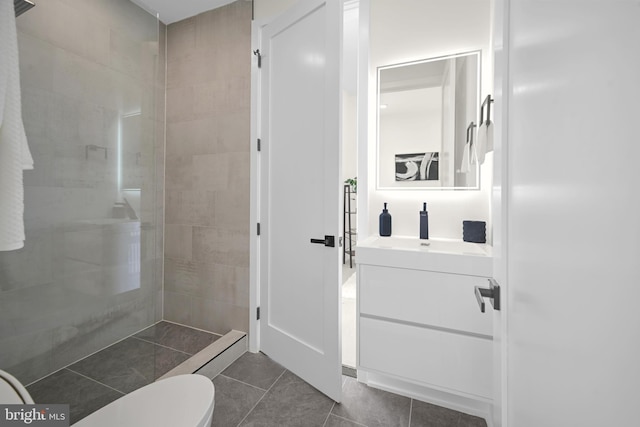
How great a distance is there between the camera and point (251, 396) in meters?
1.59

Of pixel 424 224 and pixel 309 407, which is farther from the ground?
pixel 424 224

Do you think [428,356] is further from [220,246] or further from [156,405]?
[220,246]

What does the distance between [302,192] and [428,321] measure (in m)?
1.05

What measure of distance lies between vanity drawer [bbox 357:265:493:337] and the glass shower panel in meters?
1.31

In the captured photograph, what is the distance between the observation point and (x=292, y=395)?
161 centimetres

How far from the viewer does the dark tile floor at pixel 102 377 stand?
113 centimetres

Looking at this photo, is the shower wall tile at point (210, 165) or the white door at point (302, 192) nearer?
the white door at point (302, 192)

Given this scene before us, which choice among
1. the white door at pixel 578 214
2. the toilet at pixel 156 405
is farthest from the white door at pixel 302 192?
the white door at pixel 578 214

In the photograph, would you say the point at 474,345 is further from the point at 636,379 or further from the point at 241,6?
the point at 241,6

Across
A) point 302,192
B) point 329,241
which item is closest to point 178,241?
point 302,192

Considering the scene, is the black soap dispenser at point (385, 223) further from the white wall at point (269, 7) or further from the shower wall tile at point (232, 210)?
the white wall at point (269, 7)

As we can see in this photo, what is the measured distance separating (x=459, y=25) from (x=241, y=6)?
1609mm
